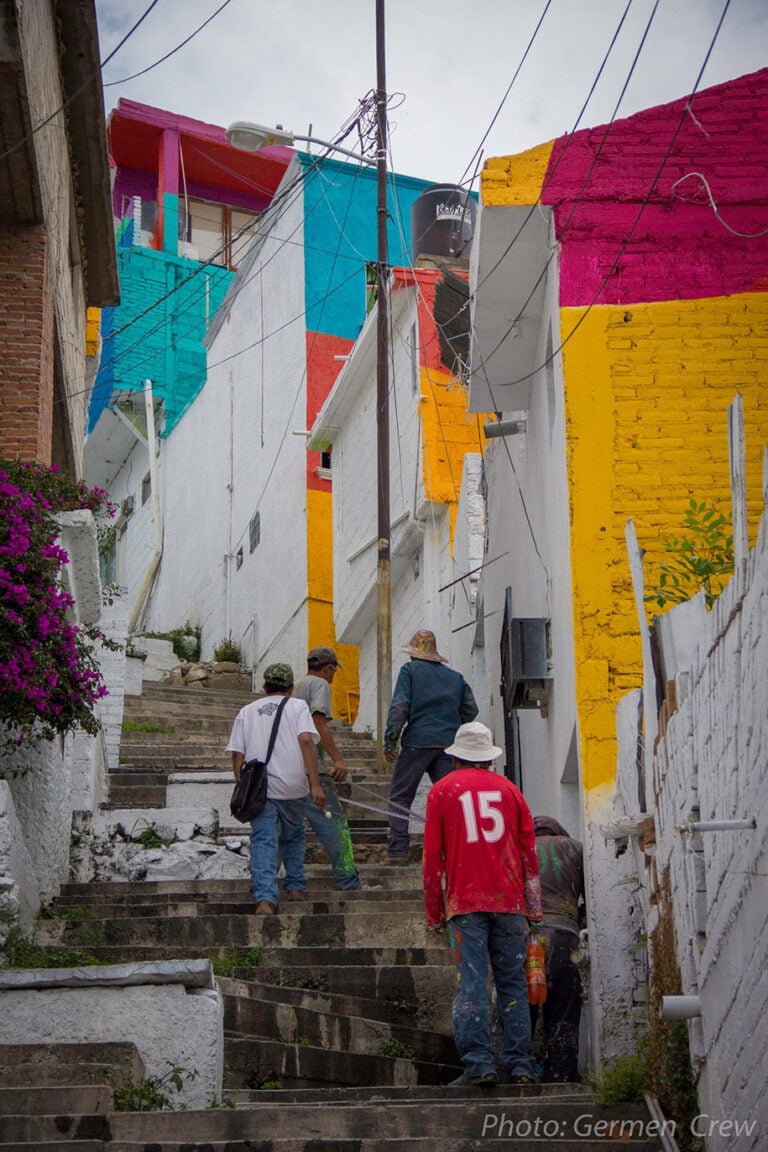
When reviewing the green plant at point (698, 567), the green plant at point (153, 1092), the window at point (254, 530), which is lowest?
the green plant at point (153, 1092)

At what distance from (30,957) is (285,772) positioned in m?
2.35

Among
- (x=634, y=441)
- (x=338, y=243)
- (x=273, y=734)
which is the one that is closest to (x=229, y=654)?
(x=338, y=243)

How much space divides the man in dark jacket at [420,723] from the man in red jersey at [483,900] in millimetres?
2962

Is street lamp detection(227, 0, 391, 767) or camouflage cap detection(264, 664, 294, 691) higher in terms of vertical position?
street lamp detection(227, 0, 391, 767)

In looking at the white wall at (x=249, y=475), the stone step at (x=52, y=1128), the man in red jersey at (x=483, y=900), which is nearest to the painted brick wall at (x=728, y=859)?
the man in red jersey at (x=483, y=900)

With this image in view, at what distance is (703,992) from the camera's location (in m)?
5.32

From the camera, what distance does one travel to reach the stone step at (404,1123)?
522cm

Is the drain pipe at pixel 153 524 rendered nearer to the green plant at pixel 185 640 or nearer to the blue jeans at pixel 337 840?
the green plant at pixel 185 640

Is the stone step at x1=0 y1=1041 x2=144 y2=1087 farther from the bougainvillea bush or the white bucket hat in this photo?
the white bucket hat

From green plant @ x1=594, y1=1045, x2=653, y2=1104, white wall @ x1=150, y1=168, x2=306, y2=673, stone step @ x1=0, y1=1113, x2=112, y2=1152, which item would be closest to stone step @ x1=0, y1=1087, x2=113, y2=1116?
stone step @ x1=0, y1=1113, x2=112, y2=1152

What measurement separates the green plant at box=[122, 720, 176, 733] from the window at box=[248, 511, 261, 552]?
9.75 metres

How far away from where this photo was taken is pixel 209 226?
32.2 m

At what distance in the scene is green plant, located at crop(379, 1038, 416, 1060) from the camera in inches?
277

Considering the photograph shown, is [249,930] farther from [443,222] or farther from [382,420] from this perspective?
[443,222]
